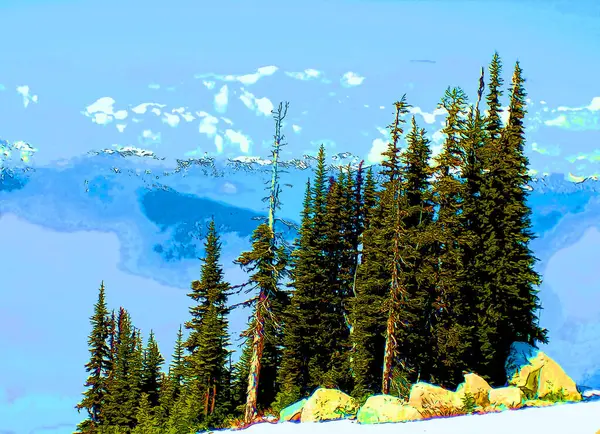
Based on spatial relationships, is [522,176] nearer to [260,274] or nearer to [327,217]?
[327,217]

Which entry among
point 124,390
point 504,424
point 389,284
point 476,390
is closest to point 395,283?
point 389,284

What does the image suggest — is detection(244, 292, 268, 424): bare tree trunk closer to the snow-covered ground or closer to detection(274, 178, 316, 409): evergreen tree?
the snow-covered ground

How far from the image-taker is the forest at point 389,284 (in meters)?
32.1

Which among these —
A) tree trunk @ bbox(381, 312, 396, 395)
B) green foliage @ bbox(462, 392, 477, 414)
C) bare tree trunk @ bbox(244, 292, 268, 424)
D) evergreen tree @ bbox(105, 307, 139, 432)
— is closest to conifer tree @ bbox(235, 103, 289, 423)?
bare tree trunk @ bbox(244, 292, 268, 424)

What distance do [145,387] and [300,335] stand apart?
2232cm

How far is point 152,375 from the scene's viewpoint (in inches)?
2435

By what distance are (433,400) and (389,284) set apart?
1370 cm

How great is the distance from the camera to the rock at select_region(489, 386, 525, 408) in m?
20.7

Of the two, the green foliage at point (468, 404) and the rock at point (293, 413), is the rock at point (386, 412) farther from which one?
the rock at point (293, 413)

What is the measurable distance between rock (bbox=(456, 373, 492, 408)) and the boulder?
2.57m

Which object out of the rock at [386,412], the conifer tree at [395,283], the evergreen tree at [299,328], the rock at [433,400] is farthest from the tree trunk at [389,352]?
the evergreen tree at [299,328]

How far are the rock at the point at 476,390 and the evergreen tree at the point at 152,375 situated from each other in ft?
140

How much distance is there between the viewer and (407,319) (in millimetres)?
34156

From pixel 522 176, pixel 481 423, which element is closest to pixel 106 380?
pixel 522 176
